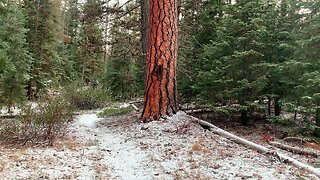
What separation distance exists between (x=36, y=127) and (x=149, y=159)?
2.70m

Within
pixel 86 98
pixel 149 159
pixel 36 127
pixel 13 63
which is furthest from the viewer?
pixel 86 98

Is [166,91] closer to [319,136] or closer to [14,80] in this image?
[319,136]

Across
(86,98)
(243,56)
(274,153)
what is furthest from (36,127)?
(86,98)

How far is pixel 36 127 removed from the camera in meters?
6.46

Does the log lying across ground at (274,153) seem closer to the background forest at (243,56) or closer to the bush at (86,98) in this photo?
the background forest at (243,56)

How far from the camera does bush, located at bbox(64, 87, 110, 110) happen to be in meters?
15.2

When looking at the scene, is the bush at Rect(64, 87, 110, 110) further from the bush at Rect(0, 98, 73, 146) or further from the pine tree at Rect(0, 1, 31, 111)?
the bush at Rect(0, 98, 73, 146)

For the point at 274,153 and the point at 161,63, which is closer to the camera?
the point at 274,153

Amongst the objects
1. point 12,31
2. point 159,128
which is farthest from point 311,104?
point 12,31

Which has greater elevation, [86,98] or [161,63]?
[161,63]

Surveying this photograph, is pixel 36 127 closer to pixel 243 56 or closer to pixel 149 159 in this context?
pixel 149 159

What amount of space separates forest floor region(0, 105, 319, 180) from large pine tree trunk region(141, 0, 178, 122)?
0.88m

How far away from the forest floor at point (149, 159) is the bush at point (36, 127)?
1.13 ft

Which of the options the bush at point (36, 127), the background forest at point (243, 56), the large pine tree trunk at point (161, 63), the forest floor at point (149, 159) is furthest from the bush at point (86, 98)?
the bush at point (36, 127)
